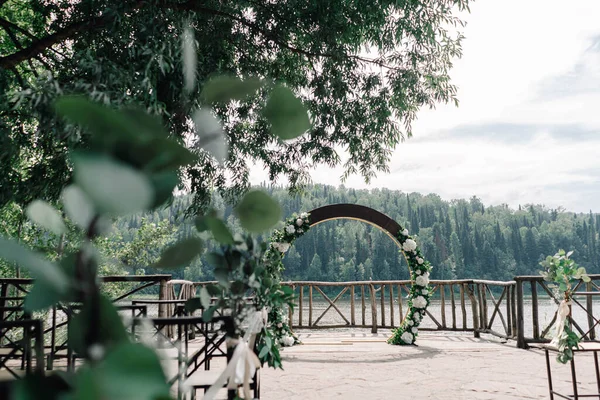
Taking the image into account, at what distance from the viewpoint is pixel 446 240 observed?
187 feet

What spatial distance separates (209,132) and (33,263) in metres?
0.18

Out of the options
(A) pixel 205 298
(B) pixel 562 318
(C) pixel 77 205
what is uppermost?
(C) pixel 77 205

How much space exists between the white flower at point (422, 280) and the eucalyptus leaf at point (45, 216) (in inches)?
294

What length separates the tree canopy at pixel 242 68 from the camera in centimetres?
370

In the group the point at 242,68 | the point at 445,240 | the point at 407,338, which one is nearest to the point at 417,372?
the point at 407,338

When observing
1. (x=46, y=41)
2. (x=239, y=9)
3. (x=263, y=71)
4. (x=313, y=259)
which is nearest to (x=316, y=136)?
(x=263, y=71)

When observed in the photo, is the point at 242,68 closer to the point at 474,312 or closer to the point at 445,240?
the point at 474,312

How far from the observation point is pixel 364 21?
4.91 metres

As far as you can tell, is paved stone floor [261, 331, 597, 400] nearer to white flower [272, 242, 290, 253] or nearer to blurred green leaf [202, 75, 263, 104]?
white flower [272, 242, 290, 253]

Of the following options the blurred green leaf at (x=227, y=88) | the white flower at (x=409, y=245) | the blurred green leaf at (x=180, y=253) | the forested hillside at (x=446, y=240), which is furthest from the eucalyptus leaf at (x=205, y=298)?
the forested hillside at (x=446, y=240)

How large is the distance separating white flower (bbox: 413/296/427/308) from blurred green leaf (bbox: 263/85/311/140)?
736cm

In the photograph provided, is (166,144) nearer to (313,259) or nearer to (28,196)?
(28,196)

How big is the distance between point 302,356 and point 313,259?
4242 centimetres

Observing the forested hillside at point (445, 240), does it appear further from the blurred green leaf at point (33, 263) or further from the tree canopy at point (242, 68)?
the blurred green leaf at point (33, 263)
